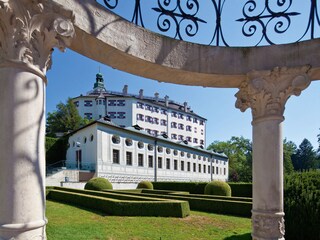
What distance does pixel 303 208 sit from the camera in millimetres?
7566

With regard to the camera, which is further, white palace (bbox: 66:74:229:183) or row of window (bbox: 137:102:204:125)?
row of window (bbox: 137:102:204:125)

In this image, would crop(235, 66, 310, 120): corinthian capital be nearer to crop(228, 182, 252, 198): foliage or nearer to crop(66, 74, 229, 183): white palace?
crop(228, 182, 252, 198): foliage

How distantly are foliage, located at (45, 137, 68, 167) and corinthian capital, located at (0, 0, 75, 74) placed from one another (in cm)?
3789

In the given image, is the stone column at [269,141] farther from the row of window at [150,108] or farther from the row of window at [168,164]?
the row of window at [150,108]

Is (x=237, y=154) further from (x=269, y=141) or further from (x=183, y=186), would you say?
(x=269, y=141)

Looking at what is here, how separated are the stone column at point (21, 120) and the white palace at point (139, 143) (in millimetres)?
30714

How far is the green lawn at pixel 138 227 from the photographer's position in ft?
32.3

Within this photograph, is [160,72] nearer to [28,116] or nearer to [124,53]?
[124,53]

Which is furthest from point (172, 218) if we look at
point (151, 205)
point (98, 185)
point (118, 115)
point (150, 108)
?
point (150, 108)


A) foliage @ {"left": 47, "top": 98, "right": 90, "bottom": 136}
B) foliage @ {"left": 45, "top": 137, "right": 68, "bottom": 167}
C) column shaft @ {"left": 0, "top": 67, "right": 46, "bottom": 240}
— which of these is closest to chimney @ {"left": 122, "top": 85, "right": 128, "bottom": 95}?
foliage @ {"left": 47, "top": 98, "right": 90, "bottom": 136}

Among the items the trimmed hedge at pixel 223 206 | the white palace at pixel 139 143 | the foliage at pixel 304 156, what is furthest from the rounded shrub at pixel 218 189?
the foliage at pixel 304 156

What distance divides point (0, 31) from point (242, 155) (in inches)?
2881

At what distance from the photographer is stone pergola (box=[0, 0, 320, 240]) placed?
7.84 feet

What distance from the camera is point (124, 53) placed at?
3.56 metres
